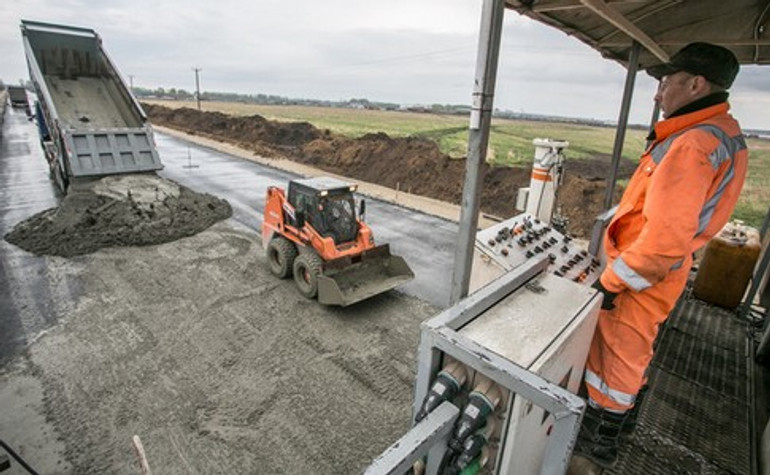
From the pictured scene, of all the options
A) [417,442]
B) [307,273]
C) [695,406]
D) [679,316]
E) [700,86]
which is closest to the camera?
[417,442]

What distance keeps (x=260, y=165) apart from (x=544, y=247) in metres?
15.7

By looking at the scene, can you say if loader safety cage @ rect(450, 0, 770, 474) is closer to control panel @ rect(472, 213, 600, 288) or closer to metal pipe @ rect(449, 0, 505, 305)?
metal pipe @ rect(449, 0, 505, 305)

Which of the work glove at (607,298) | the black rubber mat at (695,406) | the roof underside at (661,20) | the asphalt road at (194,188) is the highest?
the roof underside at (661,20)

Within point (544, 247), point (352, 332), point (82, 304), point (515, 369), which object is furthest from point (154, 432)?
point (544, 247)

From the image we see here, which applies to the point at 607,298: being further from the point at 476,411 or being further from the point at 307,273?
the point at 307,273

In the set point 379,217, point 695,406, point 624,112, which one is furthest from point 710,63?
point 379,217

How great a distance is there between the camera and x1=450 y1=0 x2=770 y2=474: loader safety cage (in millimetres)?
2496

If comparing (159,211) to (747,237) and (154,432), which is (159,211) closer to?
(154,432)

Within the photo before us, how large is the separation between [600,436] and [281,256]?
4.93 meters

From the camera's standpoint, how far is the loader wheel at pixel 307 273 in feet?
18.4

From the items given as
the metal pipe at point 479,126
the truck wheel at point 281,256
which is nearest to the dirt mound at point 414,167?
the truck wheel at point 281,256

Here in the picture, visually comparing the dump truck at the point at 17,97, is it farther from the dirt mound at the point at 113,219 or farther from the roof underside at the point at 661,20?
the roof underside at the point at 661,20

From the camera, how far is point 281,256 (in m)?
6.28

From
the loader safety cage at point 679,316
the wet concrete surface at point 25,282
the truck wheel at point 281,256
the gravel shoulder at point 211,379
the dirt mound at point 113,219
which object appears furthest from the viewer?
the dirt mound at point 113,219
